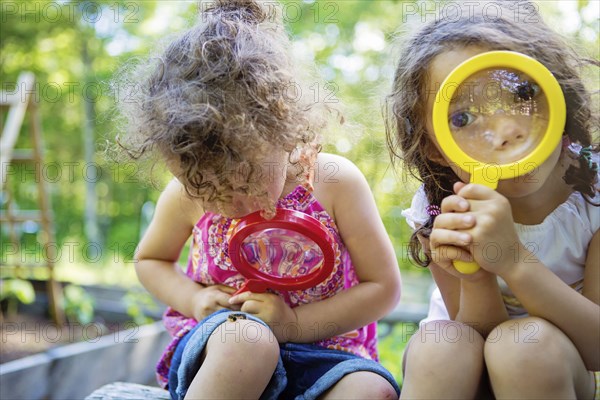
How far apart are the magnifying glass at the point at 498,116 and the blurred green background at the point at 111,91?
1.34 feet

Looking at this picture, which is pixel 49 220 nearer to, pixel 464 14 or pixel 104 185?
pixel 464 14

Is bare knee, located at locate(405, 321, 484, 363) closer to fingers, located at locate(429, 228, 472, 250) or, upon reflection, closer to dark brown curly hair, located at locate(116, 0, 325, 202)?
fingers, located at locate(429, 228, 472, 250)

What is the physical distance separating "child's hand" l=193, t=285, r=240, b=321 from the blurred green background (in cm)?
35

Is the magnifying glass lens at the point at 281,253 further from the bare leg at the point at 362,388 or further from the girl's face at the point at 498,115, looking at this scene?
the girl's face at the point at 498,115

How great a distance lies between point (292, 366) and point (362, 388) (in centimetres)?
25

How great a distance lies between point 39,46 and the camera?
10242 mm

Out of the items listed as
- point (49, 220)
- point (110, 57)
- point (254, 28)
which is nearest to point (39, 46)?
point (110, 57)

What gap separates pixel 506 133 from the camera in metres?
1.32

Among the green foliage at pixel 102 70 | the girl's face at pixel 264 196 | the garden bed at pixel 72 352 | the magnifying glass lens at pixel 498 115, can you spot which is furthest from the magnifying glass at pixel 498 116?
the garden bed at pixel 72 352

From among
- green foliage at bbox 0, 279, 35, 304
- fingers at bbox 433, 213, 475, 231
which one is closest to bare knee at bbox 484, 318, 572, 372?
fingers at bbox 433, 213, 475, 231

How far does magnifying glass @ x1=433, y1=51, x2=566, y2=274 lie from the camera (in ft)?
4.12

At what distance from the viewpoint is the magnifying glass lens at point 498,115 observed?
1287 millimetres

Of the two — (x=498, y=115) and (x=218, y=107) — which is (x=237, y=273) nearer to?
(x=218, y=107)

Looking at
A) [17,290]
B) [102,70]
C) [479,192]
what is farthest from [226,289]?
[102,70]
